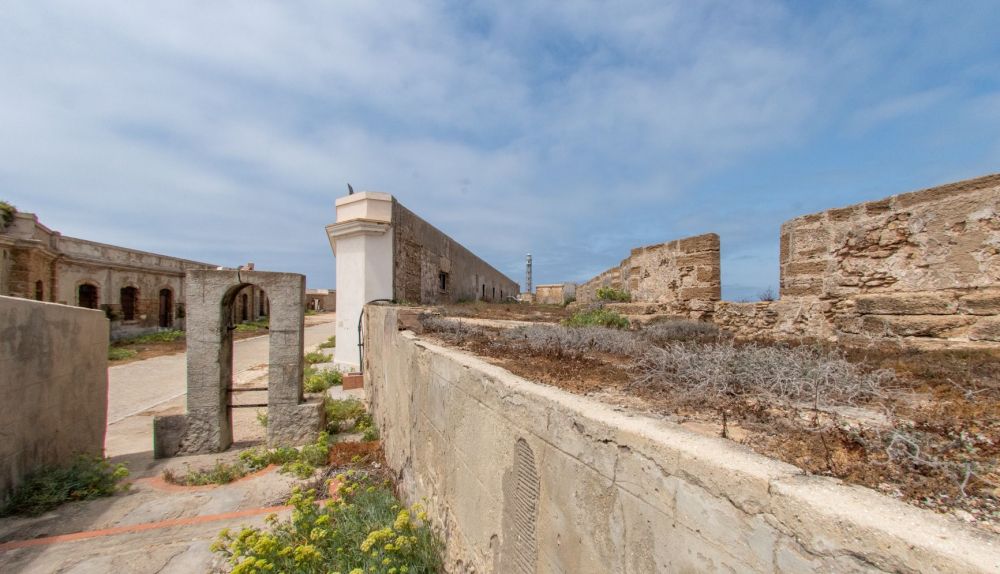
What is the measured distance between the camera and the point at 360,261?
31.1 feet

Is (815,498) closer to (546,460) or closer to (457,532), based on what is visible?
(546,460)

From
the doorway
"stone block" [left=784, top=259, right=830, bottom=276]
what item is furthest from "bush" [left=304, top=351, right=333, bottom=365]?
the doorway

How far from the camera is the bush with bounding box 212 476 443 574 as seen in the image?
2545 millimetres

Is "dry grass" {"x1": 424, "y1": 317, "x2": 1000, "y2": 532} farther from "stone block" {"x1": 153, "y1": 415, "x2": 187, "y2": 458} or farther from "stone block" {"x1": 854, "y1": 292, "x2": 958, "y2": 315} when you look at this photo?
"stone block" {"x1": 153, "y1": 415, "x2": 187, "y2": 458}

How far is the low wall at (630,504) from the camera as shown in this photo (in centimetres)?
77

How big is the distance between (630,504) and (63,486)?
19.8 ft

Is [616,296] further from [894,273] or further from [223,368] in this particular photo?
[223,368]

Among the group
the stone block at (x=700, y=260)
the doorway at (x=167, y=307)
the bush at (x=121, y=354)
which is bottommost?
the bush at (x=121, y=354)

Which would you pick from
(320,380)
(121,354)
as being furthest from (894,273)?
(121,354)

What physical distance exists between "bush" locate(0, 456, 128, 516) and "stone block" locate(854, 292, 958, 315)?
7834 millimetres

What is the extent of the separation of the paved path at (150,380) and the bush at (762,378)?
1002cm

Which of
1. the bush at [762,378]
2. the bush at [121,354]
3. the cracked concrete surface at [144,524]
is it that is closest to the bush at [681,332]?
the bush at [762,378]

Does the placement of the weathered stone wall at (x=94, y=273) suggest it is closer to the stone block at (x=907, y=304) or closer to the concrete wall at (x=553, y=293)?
the concrete wall at (x=553, y=293)

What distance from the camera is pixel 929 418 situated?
138 centimetres
